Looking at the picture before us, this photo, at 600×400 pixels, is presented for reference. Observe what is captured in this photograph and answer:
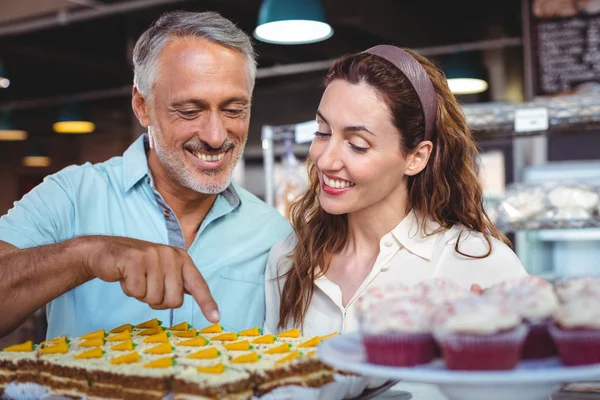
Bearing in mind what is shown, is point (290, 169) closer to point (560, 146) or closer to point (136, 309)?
point (136, 309)

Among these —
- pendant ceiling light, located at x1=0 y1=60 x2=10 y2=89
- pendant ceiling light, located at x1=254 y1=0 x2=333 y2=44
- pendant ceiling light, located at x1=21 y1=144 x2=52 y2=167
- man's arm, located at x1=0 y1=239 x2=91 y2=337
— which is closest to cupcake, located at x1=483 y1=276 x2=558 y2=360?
man's arm, located at x1=0 y1=239 x2=91 y2=337

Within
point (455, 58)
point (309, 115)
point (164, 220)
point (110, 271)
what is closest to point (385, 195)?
point (164, 220)

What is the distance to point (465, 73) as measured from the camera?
6.98 meters

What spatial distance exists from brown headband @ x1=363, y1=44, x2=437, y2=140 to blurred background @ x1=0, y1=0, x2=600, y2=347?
0.83 m

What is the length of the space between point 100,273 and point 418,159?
1128 millimetres

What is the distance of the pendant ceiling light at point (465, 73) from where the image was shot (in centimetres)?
700

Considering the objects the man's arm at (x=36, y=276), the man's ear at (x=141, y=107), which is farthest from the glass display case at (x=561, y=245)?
the man's arm at (x=36, y=276)

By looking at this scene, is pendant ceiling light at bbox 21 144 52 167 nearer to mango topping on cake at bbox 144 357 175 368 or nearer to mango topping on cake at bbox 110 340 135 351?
mango topping on cake at bbox 110 340 135 351

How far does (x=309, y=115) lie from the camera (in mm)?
10047

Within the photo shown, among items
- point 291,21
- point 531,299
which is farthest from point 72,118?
point 531,299

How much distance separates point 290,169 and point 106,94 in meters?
7.46

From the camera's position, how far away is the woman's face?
1.98 meters

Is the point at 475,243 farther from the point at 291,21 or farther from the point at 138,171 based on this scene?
the point at 291,21

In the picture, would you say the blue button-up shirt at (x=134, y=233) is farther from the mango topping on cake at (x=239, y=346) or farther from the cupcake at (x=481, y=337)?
the cupcake at (x=481, y=337)
